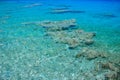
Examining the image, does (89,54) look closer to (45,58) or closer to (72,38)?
(45,58)

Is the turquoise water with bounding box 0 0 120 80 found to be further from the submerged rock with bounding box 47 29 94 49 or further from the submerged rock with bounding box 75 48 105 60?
the submerged rock with bounding box 47 29 94 49

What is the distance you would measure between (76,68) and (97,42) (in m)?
6.72

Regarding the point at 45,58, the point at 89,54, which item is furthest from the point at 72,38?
the point at 45,58

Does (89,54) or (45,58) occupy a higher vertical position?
(89,54)

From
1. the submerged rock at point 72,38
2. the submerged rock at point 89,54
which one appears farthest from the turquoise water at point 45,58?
the submerged rock at point 72,38

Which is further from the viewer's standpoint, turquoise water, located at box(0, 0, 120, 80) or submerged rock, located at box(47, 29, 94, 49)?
submerged rock, located at box(47, 29, 94, 49)

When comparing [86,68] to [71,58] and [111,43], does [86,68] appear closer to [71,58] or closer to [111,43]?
[71,58]

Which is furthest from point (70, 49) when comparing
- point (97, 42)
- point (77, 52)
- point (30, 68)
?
point (30, 68)

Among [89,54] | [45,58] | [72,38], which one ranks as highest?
[89,54]

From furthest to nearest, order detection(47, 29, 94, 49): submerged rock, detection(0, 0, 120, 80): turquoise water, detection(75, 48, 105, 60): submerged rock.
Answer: detection(47, 29, 94, 49): submerged rock, detection(75, 48, 105, 60): submerged rock, detection(0, 0, 120, 80): turquoise water

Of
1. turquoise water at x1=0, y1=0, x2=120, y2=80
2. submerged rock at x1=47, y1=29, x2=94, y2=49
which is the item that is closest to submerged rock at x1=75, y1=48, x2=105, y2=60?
turquoise water at x1=0, y1=0, x2=120, y2=80

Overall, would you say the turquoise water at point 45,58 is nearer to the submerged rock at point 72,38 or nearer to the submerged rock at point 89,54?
the submerged rock at point 89,54

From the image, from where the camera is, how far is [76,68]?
44.7ft

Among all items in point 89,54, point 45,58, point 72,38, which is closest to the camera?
point 45,58
